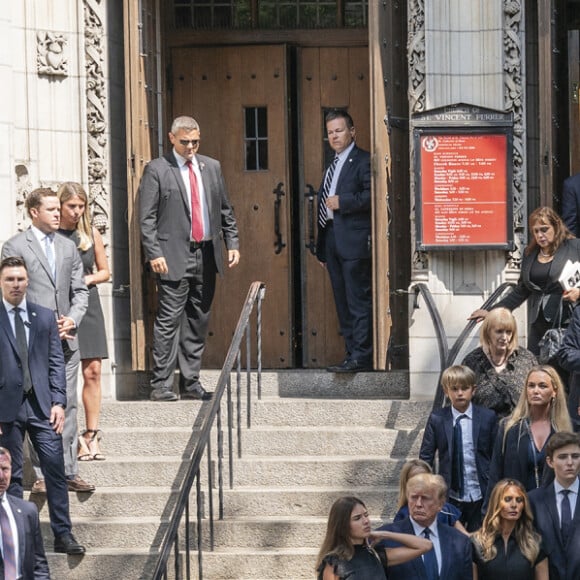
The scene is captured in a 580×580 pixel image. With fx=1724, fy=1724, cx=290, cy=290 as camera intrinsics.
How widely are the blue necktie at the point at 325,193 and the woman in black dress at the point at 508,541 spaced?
475 centimetres

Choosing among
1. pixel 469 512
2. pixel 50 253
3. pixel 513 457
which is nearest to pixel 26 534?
pixel 50 253

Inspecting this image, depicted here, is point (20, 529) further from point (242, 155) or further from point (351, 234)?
point (242, 155)

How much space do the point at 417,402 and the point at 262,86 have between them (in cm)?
362

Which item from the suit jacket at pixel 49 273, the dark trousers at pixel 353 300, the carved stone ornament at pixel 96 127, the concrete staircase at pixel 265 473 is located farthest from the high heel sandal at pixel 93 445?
the dark trousers at pixel 353 300

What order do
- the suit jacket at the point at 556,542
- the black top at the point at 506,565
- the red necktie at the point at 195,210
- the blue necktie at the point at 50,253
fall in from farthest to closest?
the red necktie at the point at 195,210
the blue necktie at the point at 50,253
the suit jacket at the point at 556,542
the black top at the point at 506,565

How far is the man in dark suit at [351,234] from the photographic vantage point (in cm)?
1370

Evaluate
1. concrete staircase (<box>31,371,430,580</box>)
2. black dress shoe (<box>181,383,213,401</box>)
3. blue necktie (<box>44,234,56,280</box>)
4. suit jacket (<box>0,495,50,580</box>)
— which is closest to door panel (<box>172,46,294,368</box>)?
concrete staircase (<box>31,371,430,580</box>)

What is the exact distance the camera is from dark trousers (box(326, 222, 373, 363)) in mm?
13711

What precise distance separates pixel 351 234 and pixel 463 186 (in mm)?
999

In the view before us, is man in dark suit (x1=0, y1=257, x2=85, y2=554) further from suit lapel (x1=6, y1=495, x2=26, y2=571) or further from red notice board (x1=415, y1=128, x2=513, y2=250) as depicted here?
red notice board (x1=415, y1=128, x2=513, y2=250)

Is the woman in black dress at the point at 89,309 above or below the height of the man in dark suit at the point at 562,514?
above

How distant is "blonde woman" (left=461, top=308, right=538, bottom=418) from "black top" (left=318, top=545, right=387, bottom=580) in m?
2.35

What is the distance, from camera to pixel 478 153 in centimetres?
1338

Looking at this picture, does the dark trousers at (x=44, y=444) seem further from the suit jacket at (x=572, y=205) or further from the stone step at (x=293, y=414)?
the suit jacket at (x=572, y=205)
